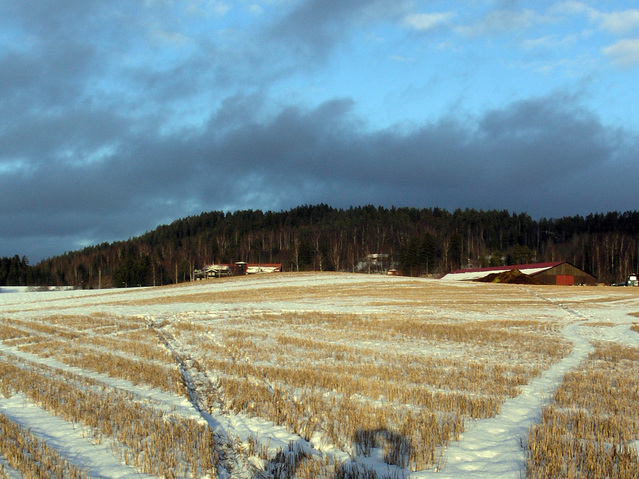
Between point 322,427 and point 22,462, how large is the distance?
4.60 meters

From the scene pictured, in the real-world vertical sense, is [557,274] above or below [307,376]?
below

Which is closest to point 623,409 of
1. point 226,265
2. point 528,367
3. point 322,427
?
point 528,367

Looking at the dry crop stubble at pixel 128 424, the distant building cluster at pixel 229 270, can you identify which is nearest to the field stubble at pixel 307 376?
the dry crop stubble at pixel 128 424

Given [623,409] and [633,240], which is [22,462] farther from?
[633,240]

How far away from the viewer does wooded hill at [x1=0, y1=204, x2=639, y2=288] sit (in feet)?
434

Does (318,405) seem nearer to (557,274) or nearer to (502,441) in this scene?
(502,441)

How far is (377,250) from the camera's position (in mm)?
150125

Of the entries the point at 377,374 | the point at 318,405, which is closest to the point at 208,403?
the point at 318,405

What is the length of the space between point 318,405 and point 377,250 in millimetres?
141398

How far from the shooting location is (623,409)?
999 centimetres

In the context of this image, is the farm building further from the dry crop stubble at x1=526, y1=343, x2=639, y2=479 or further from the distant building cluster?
the dry crop stubble at x1=526, y1=343, x2=639, y2=479

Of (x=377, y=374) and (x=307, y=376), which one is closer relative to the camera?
(x=307, y=376)

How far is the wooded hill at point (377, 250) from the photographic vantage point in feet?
434

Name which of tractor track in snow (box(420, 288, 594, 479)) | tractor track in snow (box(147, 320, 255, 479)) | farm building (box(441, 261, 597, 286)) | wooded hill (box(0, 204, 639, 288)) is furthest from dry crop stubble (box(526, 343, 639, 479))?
wooded hill (box(0, 204, 639, 288))
